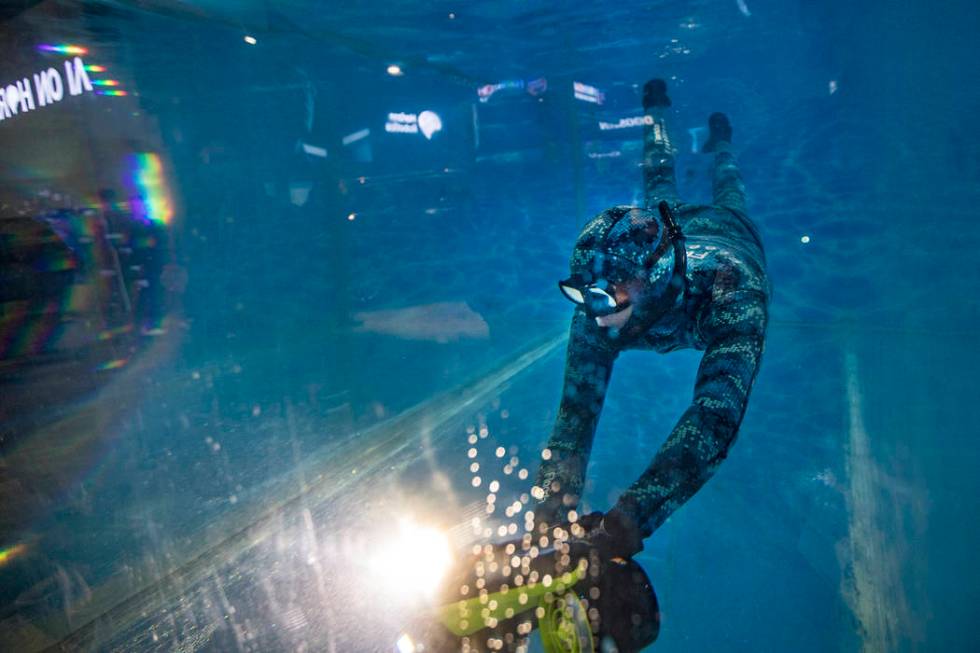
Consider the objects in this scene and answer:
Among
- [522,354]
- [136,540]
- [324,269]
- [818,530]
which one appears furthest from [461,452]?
[324,269]

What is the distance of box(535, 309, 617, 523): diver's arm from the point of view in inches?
116

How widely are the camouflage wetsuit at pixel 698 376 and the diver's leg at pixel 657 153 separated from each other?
2.35 meters

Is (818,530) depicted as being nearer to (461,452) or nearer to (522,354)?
(461,452)

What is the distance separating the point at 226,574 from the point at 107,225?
38.7 ft

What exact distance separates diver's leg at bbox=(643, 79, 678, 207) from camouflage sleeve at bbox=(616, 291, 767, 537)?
322 cm

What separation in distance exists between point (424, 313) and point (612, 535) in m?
12.5

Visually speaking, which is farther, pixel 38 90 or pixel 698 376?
pixel 38 90

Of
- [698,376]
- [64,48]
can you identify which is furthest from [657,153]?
[64,48]

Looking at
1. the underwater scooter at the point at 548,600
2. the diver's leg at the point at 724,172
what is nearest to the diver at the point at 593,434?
the underwater scooter at the point at 548,600

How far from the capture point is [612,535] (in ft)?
7.09

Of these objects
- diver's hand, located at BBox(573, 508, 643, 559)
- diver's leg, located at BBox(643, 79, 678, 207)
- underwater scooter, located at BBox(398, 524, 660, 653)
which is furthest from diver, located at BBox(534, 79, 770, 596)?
diver's leg, located at BBox(643, 79, 678, 207)

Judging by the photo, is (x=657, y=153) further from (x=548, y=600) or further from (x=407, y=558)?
(x=548, y=600)

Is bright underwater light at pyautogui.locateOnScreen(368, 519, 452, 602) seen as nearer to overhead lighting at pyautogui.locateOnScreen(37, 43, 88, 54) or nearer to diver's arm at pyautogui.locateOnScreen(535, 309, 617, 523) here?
diver's arm at pyautogui.locateOnScreen(535, 309, 617, 523)

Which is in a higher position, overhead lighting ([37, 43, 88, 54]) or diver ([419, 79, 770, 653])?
overhead lighting ([37, 43, 88, 54])
